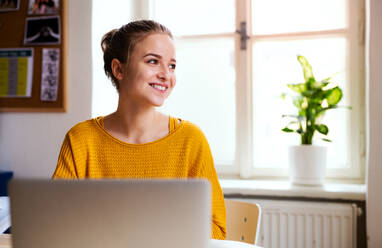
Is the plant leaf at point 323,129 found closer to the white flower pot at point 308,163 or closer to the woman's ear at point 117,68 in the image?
the white flower pot at point 308,163

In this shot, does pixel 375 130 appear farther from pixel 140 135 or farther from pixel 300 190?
pixel 140 135

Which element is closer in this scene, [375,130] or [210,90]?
[375,130]

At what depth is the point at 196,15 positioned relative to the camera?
2.38 m

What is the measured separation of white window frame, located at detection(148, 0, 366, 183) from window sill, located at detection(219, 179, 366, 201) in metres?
0.15

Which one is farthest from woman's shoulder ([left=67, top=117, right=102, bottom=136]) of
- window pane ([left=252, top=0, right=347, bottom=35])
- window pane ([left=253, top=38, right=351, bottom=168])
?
window pane ([left=252, top=0, right=347, bottom=35])

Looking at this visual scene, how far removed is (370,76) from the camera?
179 centimetres

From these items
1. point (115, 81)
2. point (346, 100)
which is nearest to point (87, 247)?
point (115, 81)

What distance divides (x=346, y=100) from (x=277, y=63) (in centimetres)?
46

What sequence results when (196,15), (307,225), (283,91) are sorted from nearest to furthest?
(307,225)
(283,91)
(196,15)

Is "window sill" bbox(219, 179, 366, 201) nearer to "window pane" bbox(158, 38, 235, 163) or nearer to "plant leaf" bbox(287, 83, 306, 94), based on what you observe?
"window pane" bbox(158, 38, 235, 163)

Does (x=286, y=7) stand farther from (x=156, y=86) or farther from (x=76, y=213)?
(x=76, y=213)

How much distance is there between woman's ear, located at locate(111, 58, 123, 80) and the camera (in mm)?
1172

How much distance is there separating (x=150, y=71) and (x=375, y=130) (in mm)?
1253

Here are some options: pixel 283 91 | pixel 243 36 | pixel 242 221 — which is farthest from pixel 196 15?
pixel 242 221
